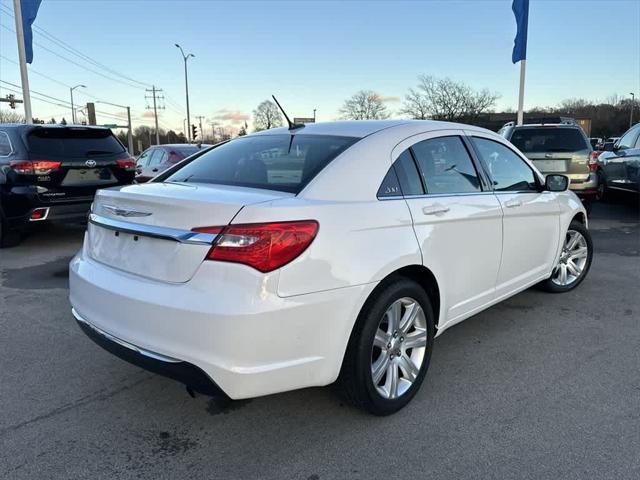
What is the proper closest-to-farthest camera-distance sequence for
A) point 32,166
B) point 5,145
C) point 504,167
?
point 504,167 → point 32,166 → point 5,145

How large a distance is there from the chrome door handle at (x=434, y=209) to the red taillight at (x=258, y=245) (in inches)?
38.6

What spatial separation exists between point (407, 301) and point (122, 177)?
19.9ft

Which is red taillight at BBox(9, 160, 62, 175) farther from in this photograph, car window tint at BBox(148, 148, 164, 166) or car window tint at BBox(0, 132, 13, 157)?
car window tint at BBox(148, 148, 164, 166)

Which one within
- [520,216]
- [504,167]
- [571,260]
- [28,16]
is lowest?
[571,260]

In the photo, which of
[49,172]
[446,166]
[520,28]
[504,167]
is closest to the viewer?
[446,166]

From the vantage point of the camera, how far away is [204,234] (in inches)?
89.0

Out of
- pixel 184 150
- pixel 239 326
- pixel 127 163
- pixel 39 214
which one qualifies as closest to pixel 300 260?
pixel 239 326

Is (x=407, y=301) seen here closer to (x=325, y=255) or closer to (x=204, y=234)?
(x=325, y=255)

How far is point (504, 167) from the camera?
398 centimetres

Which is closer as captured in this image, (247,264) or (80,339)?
(247,264)

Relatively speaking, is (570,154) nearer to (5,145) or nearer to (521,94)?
(521,94)

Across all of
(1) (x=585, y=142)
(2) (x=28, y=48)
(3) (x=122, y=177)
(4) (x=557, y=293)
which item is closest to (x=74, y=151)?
(3) (x=122, y=177)

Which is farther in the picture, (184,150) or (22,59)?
(22,59)

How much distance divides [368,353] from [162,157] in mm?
9691
